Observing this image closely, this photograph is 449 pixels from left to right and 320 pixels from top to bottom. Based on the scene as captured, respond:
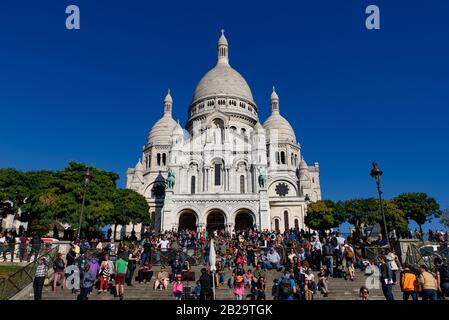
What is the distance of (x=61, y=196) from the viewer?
104 ft

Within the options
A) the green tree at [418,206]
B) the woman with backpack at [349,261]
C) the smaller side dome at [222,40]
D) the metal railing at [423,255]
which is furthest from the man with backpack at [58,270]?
the smaller side dome at [222,40]

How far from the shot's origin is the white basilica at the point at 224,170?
42.2m

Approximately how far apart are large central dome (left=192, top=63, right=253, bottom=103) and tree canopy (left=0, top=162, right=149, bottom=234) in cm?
3228

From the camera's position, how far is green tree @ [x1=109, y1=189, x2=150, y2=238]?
38.0 metres

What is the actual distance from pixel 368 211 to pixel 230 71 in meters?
39.8

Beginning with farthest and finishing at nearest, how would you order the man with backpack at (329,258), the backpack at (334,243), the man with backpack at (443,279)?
1. the backpack at (334,243)
2. the man with backpack at (329,258)
3. the man with backpack at (443,279)

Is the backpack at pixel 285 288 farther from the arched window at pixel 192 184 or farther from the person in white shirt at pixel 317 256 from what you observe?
the arched window at pixel 192 184

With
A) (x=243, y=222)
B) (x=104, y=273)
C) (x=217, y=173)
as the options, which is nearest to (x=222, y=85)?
(x=217, y=173)

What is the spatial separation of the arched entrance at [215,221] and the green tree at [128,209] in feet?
24.6

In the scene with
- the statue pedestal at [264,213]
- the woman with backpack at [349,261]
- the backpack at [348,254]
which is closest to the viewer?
the woman with backpack at [349,261]

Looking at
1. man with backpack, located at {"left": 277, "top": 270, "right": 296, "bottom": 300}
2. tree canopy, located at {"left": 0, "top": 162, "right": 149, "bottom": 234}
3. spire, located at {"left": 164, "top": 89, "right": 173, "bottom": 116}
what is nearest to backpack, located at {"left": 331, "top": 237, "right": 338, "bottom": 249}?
man with backpack, located at {"left": 277, "top": 270, "right": 296, "bottom": 300}

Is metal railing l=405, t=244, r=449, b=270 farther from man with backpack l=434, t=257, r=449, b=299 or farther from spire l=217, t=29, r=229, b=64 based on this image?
spire l=217, t=29, r=229, b=64

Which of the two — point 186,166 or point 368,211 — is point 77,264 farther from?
point 368,211
